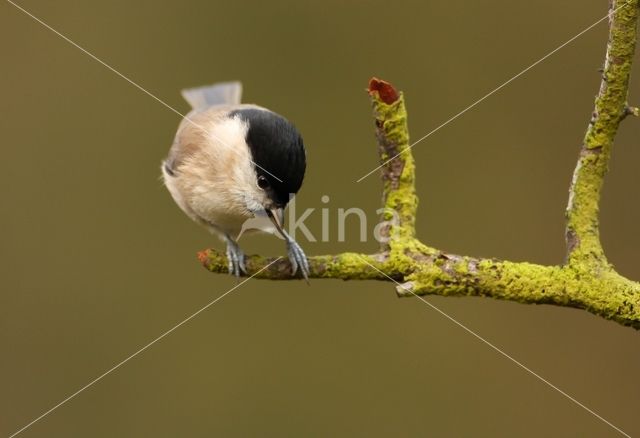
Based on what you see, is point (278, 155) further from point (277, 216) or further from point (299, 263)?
point (299, 263)

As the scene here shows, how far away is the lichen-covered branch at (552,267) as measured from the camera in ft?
3.53

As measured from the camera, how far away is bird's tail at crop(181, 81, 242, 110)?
7.06ft

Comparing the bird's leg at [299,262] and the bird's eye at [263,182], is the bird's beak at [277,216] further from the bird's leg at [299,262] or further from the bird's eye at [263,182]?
the bird's leg at [299,262]

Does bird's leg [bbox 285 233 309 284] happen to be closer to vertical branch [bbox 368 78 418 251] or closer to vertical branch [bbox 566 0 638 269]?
vertical branch [bbox 368 78 418 251]

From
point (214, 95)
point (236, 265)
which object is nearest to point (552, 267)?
point (236, 265)

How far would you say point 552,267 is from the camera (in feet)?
3.70

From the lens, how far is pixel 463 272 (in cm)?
113

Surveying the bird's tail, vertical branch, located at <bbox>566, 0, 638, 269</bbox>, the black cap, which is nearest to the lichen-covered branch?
vertical branch, located at <bbox>566, 0, 638, 269</bbox>

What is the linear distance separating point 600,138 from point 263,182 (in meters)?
0.66

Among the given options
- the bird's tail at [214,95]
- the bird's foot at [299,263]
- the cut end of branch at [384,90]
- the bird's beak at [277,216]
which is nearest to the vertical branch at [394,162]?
the cut end of branch at [384,90]

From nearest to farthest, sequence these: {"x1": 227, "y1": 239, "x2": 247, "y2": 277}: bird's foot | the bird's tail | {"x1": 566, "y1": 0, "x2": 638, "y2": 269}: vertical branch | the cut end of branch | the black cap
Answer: {"x1": 566, "y1": 0, "x2": 638, "y2": 269}: vertical branch, the cut end of branch, {"x1": 227, "y1": 239, "x2": 247, "y2": 277}: bird's foot, the black cap, the bird's tail

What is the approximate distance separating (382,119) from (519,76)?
1592 mm

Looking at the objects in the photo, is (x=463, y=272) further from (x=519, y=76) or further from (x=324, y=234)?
(x=519, y=76)

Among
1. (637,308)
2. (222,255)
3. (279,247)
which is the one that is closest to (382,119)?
(222,255)
